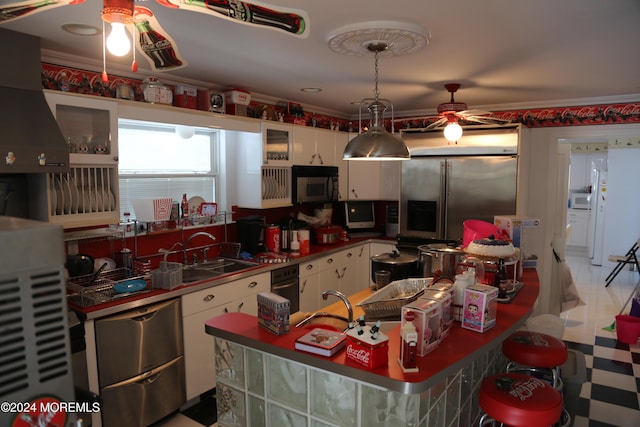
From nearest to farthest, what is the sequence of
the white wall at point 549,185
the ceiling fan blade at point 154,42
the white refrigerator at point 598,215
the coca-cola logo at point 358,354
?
the ceiling fan blade at point 154,42
the coca-cola logo at point 358,354
the white wall at point 549,185
the white refrigerator at point 598,215

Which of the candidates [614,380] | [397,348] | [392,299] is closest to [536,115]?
[614,380]

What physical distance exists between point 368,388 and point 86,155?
7.47 feet

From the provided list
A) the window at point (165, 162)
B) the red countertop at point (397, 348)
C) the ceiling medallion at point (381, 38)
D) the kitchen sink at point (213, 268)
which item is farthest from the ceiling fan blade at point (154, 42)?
the kitchen sink at point (213, 268)

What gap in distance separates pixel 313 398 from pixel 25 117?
2184 millimetres

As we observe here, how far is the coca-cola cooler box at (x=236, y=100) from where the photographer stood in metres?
3.73

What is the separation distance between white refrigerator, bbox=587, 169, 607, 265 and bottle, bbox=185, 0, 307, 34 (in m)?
8.13

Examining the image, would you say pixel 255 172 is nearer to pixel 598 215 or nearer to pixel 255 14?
pixel 255 14

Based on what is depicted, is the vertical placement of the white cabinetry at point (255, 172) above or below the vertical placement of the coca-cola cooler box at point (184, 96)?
below

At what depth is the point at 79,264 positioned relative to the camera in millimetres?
2775

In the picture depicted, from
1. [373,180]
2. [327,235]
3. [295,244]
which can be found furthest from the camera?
[373,180]

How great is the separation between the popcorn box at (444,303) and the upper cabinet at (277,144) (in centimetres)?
247

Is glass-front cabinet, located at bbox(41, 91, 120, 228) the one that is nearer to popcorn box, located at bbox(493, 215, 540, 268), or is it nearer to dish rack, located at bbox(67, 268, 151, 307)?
dish rack, located at bbox(67, 268, 151, 307)

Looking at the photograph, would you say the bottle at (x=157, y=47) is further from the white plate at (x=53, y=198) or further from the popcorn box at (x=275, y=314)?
the white plate at (x=53, y=198)

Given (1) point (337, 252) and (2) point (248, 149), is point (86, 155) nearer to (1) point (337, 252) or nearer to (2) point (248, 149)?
(2) point (248, 149)
